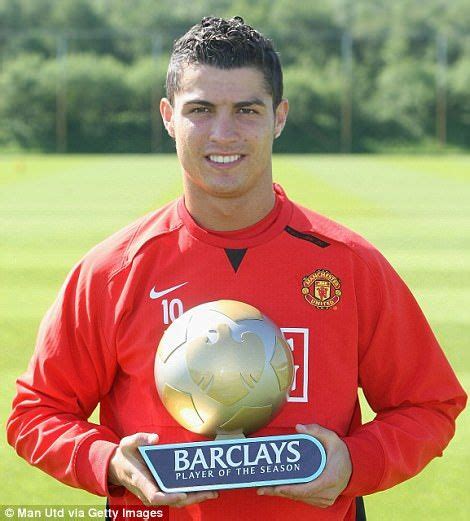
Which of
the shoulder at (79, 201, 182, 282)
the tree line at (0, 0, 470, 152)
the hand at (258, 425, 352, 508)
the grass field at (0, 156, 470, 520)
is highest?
the shoulder at (79, 201, 182, 282)

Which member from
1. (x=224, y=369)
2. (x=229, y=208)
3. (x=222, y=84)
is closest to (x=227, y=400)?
(x=224, y=369)

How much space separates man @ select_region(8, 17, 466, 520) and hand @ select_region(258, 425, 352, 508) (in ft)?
0.33

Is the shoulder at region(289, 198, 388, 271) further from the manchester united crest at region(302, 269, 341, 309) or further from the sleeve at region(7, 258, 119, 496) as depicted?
the sleeve at region(7, 258, 119, 496)

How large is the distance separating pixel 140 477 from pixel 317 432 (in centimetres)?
40

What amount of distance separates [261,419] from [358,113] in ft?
145

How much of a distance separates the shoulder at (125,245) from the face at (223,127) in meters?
0.16

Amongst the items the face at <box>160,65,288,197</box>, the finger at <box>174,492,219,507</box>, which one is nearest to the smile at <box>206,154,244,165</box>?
the face at <box>160,65,288,197</box>

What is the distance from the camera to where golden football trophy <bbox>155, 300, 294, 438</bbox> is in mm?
2480

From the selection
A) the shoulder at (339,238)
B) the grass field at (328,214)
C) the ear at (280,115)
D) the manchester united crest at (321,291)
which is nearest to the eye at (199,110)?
the ear at (280,115)

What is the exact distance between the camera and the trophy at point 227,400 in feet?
8.00

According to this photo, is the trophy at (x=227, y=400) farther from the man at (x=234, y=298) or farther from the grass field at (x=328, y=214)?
the grass field at (x=328, y=214)

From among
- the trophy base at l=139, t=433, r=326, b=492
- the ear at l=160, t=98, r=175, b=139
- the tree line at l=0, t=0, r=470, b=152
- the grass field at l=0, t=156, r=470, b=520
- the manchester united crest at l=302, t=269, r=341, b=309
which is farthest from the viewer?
the tree line at l=0, t=0, r=470, b=152

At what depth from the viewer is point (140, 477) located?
2.50m

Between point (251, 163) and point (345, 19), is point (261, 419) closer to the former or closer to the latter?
point (251, 163)
